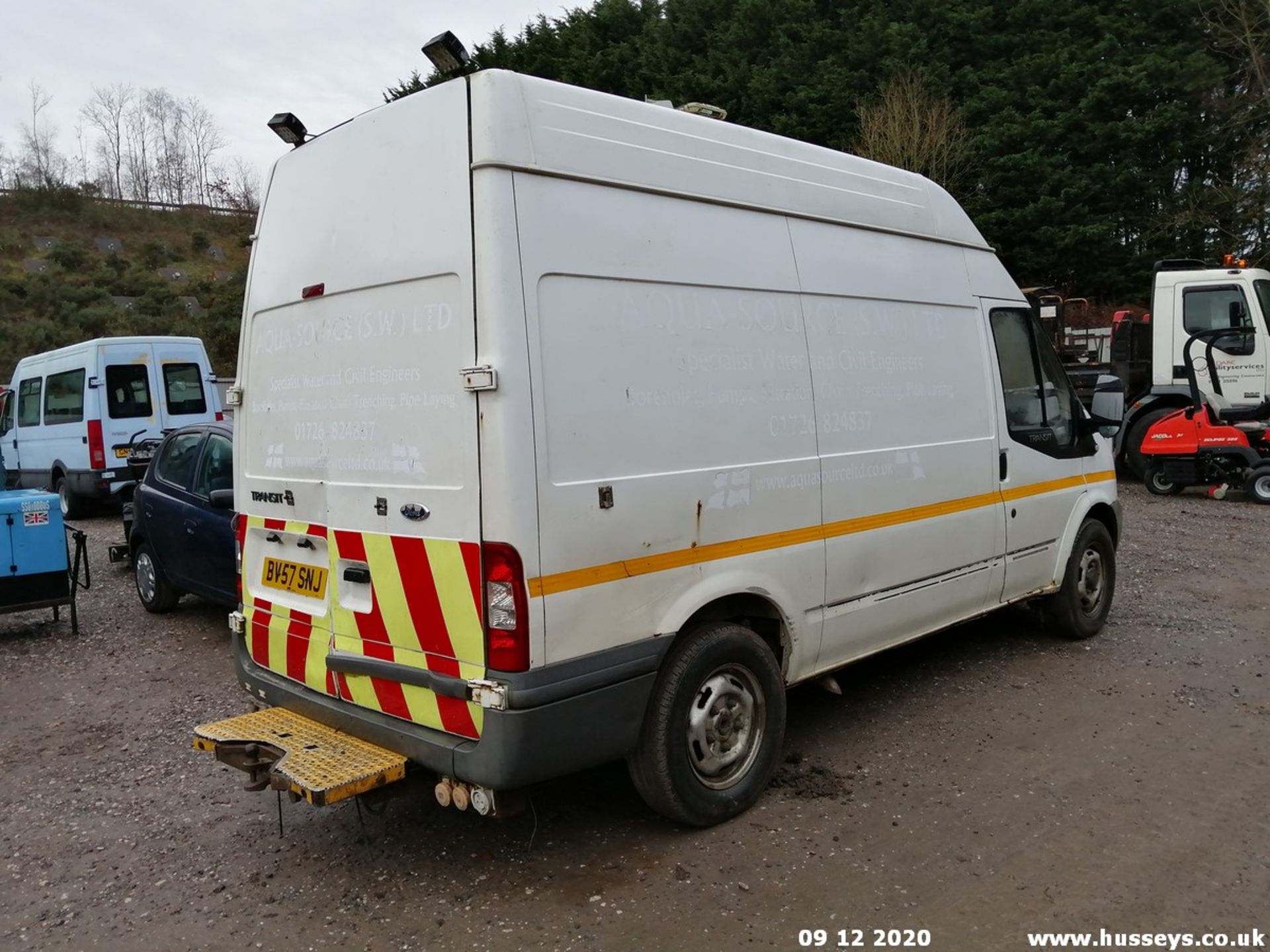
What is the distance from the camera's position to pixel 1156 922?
3174 mm

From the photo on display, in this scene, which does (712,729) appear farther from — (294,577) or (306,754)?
(294,577)

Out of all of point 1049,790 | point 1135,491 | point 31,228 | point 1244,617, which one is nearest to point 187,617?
point 1049,790

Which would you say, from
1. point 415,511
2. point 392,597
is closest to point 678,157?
point 415,511

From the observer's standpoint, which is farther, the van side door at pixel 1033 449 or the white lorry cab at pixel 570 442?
the van side door at pixel 1033 449

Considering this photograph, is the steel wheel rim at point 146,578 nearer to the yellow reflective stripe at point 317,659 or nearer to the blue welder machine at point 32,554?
the blue welder machine at point 32,554

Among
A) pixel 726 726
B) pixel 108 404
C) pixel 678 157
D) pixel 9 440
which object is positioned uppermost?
pixel 678 157

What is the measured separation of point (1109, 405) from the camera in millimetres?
5816

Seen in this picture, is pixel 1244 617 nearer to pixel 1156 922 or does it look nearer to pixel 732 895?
pixel 1156 922

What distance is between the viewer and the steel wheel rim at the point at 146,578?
7969 mm

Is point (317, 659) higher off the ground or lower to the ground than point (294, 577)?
lower

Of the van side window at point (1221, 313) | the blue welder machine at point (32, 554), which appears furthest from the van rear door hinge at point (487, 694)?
the van side window at point (1221, 313)

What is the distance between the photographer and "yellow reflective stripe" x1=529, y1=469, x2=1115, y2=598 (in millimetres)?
3303

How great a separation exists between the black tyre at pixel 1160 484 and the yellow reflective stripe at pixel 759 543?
8640mm

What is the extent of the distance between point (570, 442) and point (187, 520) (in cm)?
483
